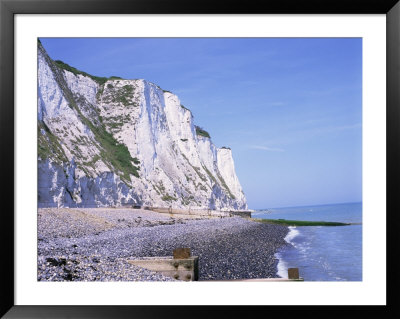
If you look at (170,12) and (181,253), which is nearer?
(170,12)

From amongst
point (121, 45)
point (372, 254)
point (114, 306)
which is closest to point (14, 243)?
point (114, 306)

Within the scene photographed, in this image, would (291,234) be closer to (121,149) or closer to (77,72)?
(121,149)

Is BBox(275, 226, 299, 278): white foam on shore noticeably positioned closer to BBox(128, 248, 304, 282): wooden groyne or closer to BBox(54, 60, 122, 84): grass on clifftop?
BBox(128, 248, 304, 282): wooden groyne

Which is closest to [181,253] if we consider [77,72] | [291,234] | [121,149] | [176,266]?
[176,266]

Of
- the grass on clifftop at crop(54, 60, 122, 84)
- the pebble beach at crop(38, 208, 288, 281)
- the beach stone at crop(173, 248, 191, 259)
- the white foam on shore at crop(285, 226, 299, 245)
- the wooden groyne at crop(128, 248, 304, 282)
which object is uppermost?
the grass on clifftop at crop(54, 60, 122, 84)

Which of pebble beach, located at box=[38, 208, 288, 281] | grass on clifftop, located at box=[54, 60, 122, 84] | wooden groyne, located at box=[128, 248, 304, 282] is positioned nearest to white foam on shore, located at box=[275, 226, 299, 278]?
pebble beach, located at box=[38, 208, 288, 281]
